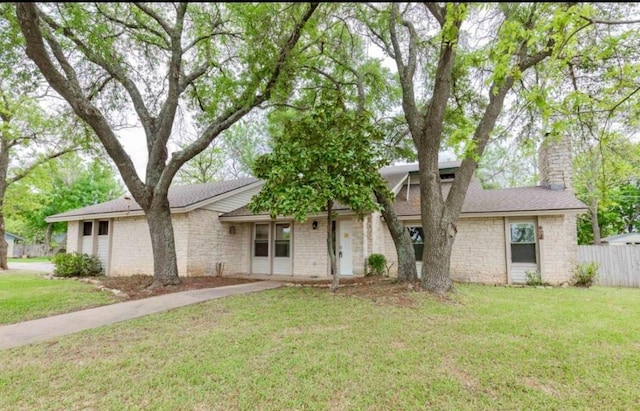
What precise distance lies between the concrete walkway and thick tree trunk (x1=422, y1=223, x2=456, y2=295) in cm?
474

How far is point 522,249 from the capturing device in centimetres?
Result: 1046

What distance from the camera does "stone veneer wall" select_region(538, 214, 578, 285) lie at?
993 centimetres

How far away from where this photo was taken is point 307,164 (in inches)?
309

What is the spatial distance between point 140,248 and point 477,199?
43.4 feet

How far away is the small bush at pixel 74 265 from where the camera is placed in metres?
13.0

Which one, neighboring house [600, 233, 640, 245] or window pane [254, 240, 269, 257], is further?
neighboring house [600, 233, 640, 245]

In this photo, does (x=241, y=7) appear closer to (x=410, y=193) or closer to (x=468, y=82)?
(x=468, y=82)

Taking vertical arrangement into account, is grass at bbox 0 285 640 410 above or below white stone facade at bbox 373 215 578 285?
below

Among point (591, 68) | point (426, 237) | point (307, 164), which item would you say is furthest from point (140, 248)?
point (591, 68)

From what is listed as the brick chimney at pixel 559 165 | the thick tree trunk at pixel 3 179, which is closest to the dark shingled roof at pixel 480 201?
the brick chimney at pixel 559 165

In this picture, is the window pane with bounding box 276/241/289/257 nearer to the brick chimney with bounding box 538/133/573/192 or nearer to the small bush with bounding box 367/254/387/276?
the small bush with bounding box 367/254/387/276

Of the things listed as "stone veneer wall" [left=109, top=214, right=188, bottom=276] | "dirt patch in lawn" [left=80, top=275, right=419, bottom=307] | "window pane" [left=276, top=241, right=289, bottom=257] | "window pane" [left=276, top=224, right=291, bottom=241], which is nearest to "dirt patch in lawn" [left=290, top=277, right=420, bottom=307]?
"dirt patch in lawn" [left=80, top=275, right=419, bottom=307]

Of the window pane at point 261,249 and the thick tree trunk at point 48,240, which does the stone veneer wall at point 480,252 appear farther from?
the thick tree trunk at point 48,240

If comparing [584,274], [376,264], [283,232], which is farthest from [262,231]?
[584,274]
